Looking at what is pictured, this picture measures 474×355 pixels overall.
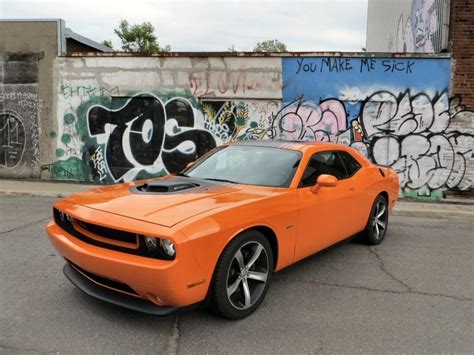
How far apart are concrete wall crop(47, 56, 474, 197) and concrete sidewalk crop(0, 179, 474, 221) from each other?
542mm

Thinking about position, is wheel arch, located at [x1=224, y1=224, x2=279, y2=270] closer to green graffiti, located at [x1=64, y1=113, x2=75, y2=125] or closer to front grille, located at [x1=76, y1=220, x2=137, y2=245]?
front grille, located at [x1=76, y1=220, x2=137, y2=245]

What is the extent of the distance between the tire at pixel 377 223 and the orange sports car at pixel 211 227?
0.67 m

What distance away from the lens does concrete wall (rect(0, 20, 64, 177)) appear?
38.5 feet

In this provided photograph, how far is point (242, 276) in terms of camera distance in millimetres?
3656

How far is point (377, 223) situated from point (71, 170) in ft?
28.4

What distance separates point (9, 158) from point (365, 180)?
10.2 m

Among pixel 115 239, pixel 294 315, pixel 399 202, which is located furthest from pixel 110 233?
pixel 399 202

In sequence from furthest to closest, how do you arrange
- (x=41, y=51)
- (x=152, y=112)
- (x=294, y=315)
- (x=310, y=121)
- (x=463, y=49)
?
1. (x=41, y=51)
2. (x=152, y=112)
3. (x=310, y=121)
4. (x=463, y=49)
5. (x=294, y=315)

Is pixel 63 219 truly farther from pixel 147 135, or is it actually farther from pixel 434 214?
pixel 147 135

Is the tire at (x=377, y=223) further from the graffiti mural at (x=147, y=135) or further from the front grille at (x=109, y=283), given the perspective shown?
the graffiti mural at (x=147, y=135)

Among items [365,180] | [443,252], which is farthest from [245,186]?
[443,252]

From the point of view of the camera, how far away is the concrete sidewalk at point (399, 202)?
28.3 ft

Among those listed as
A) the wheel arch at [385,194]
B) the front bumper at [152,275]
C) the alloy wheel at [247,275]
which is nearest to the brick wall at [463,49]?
the wheel arch at [385,194]

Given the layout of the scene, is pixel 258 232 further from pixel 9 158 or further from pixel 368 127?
pixel 9 158
